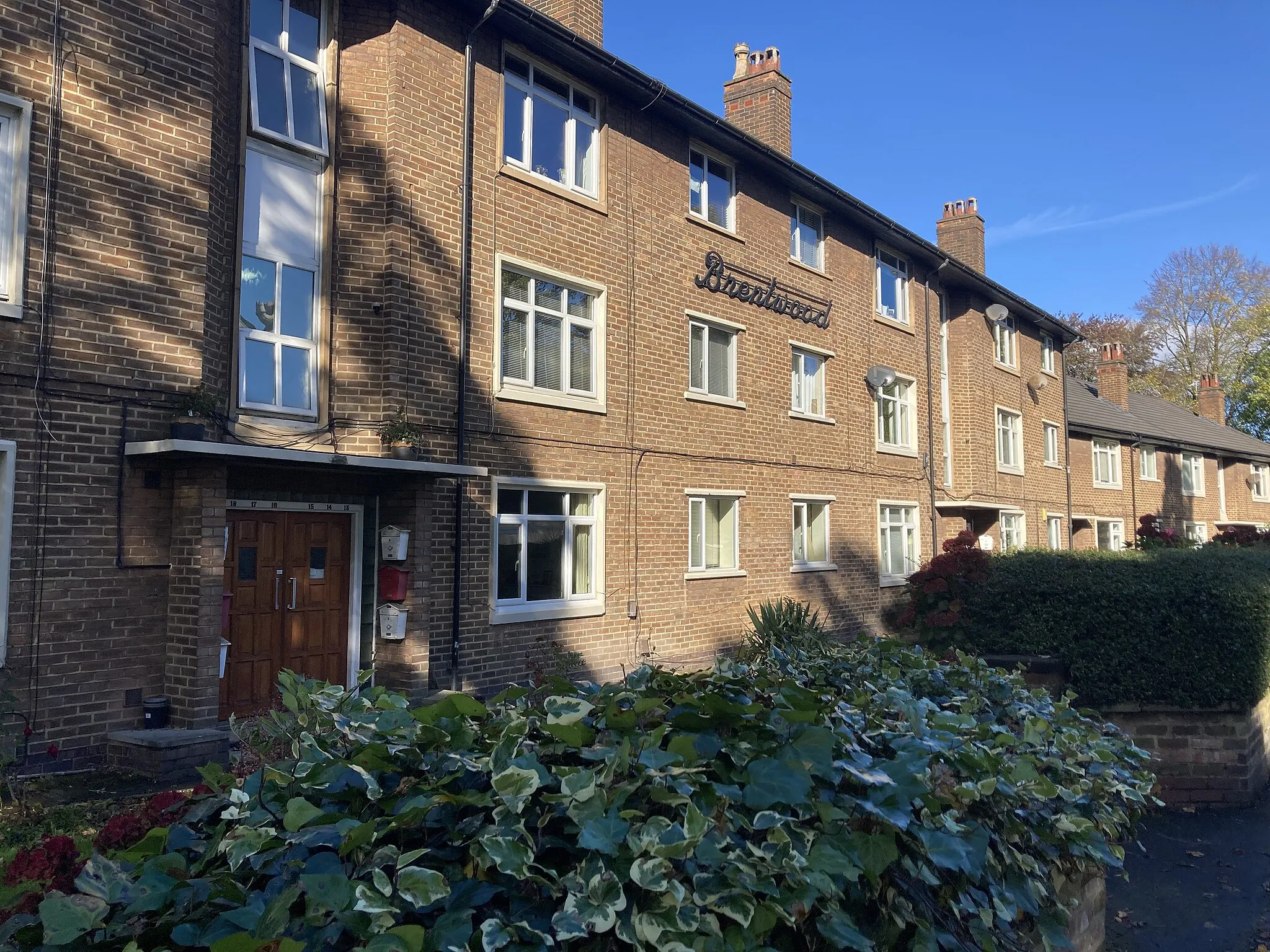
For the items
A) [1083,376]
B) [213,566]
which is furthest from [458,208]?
[1083,376]

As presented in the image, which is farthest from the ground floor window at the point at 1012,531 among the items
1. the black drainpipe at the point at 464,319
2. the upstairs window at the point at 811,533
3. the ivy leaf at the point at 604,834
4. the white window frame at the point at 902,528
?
the ivy leaf at the point at 604,834

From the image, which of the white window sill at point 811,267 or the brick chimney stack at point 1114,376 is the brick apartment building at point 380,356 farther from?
the brick chimney stack at point 1114,376

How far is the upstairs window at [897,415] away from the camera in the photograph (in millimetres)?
20719

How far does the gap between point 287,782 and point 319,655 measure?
27.2 ft

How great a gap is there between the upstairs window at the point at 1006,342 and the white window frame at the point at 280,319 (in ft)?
66.7

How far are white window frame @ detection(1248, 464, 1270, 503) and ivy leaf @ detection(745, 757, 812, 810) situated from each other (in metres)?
48.0

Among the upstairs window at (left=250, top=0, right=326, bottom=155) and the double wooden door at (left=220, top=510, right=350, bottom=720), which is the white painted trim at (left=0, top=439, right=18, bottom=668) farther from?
the upstairs window at (left=250, top=0, right=326, bottom=155)

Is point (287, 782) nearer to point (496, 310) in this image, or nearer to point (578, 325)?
point (496, 310)

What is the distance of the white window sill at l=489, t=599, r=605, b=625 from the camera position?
451 inches

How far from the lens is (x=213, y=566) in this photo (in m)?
8.39

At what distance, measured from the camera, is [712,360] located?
15.9 meters

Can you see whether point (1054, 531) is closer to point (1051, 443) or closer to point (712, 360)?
point (1051, 443)

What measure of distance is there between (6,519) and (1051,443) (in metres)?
27.9

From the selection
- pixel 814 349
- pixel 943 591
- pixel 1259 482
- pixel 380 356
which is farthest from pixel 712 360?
pixel 1259 482
